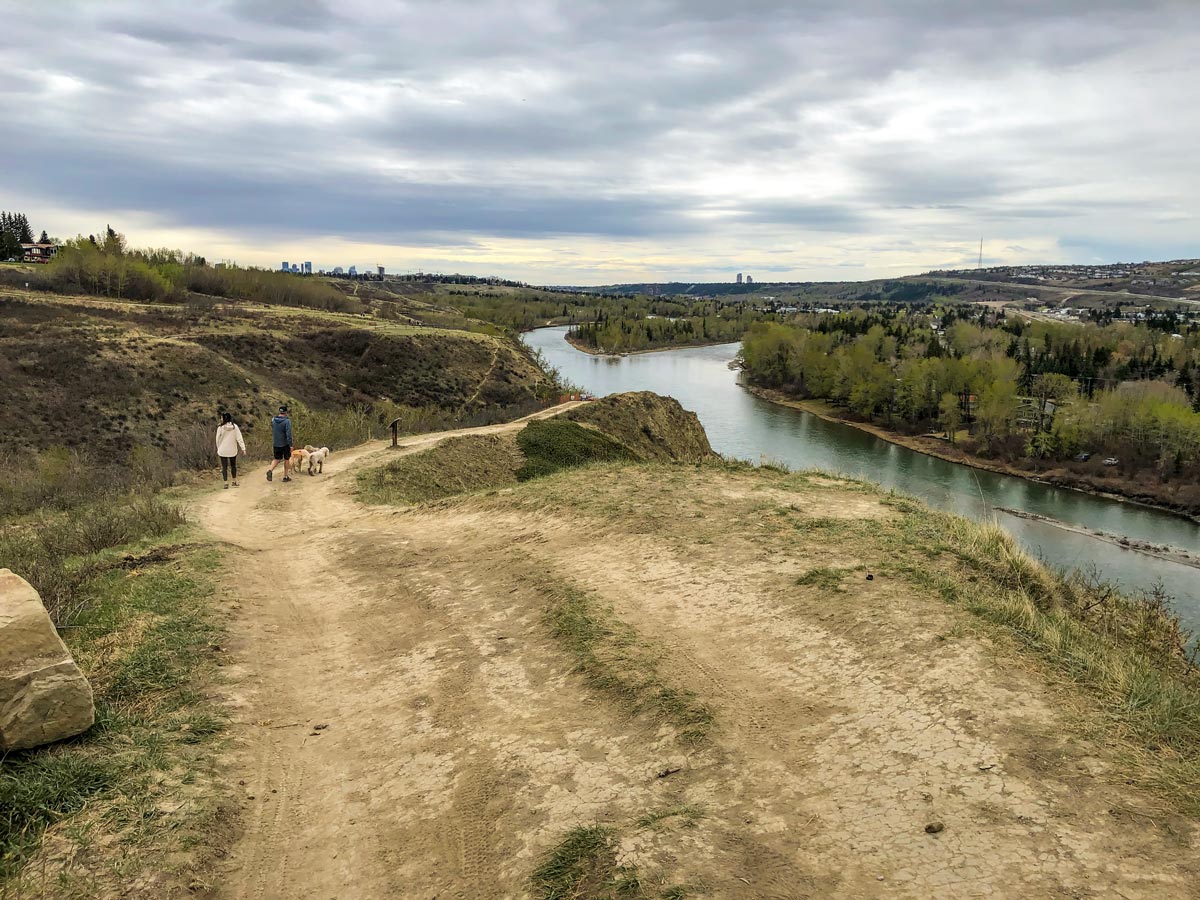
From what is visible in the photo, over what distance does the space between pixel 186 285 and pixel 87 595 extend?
335ft

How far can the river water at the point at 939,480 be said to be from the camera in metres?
35.4

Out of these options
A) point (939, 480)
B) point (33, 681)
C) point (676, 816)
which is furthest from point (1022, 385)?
point (33, 681)

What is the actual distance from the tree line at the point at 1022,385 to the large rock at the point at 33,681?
67.2 metres

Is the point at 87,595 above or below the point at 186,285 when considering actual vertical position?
below

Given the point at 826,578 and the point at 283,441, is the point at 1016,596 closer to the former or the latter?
the point at 826,578

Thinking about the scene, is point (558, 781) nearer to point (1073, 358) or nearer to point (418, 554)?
point (418, 554)

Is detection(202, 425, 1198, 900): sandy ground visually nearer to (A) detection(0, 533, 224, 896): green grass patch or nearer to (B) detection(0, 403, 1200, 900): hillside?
(B) detection(0, 403, 1200, 900): hillside

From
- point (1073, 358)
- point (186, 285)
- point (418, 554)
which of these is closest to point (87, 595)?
point (418, 554)

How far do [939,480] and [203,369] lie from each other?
56.2 metres

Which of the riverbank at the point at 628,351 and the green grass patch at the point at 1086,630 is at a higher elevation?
the riverbank at the point at 628,351

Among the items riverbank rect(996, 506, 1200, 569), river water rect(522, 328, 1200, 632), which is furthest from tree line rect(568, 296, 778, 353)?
riverbank rect(996, 506, 1200, 569)

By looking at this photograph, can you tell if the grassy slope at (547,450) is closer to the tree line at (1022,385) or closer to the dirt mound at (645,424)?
the dirt mound at (645,424)

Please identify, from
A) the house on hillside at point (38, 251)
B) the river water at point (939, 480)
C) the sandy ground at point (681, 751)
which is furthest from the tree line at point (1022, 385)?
the house on hillside at point (38, 251)

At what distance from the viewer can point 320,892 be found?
4.46 m
